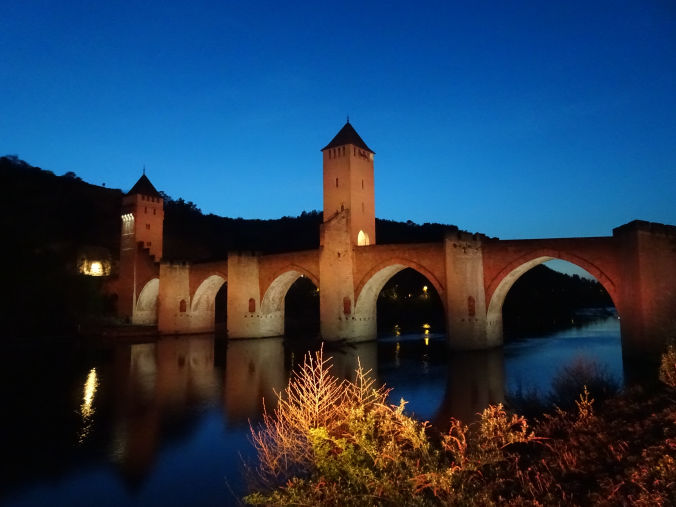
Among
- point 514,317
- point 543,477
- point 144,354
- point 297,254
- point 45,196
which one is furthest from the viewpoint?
point 45,196

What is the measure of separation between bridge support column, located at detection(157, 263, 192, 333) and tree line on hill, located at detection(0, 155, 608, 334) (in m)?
2.42

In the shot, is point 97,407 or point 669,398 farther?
point 97,407

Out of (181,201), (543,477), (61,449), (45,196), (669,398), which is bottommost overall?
(61,449)

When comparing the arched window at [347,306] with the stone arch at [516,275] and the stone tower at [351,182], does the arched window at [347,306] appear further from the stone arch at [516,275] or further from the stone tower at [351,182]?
the stone arch at [516,275]

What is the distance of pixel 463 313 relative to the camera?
1739cm

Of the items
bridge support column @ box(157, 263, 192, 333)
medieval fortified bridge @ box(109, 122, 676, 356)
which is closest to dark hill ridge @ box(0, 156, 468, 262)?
bridge support column @ box(157, 263, 192, 333)

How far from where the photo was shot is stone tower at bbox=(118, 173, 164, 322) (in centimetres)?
3088

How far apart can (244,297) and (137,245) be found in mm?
11096

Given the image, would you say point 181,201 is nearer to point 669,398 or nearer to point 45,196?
point 45,196

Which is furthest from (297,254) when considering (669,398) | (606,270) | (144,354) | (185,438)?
(669,398)

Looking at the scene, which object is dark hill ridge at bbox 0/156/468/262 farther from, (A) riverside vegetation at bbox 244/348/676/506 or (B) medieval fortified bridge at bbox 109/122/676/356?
(A) riverside vegetation at bbox 244/348/676/506

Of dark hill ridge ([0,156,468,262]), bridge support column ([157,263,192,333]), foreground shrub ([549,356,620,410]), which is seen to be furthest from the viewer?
dark hill ridge ([0,156,468,262])

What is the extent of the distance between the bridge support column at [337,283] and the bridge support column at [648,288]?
401 inches

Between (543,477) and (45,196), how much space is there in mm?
48131
